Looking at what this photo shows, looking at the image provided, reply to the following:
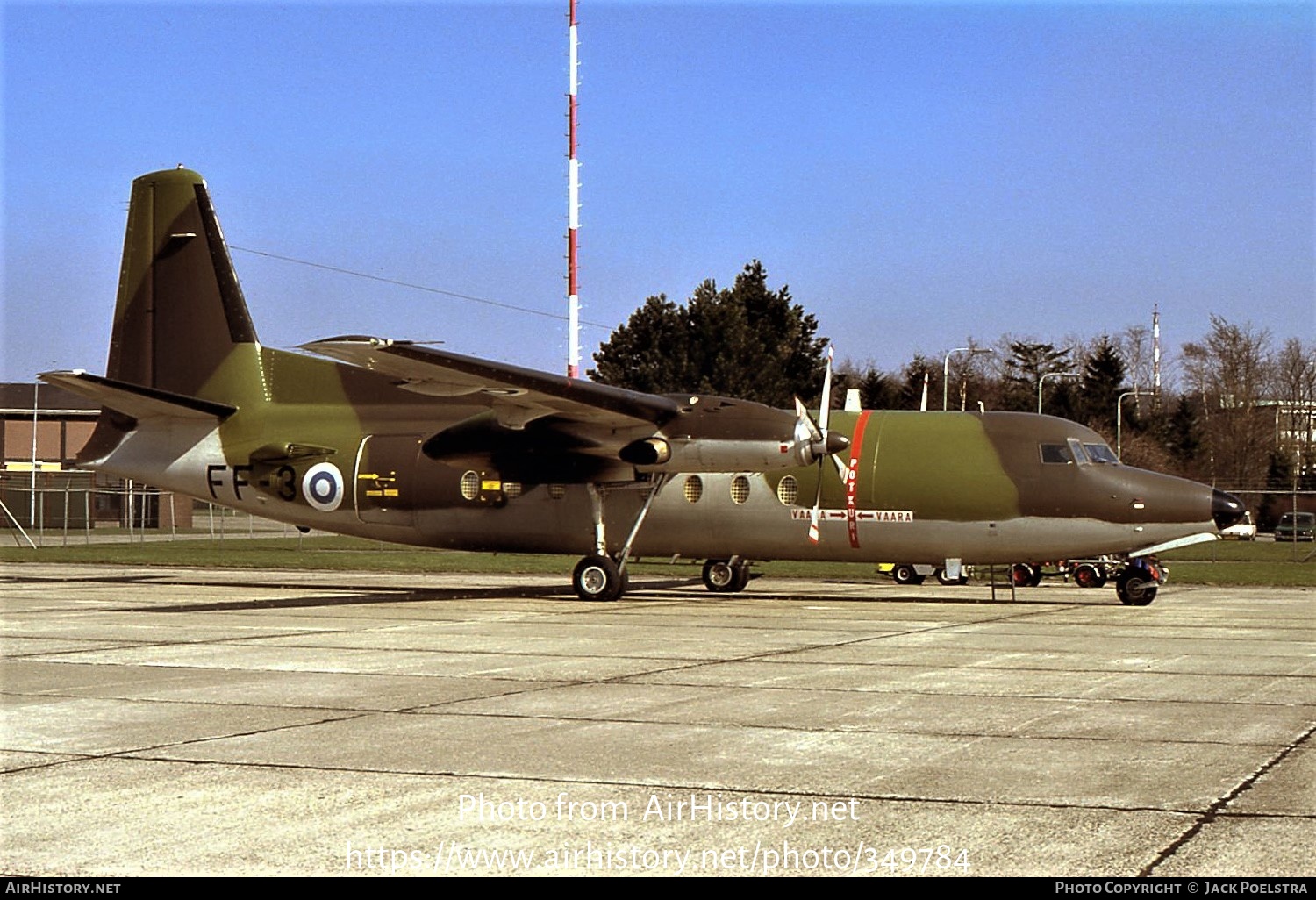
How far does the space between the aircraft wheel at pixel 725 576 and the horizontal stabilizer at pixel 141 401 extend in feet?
32.0

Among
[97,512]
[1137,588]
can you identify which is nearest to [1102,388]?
Answer: [97,512]

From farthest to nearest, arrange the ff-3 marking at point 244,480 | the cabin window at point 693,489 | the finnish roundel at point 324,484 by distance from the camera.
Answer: the ff-3 marking at point 244,480, the finnish roundel at point 324,484, the cabin window at point 693,489

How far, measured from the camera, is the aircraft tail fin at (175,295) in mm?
27562

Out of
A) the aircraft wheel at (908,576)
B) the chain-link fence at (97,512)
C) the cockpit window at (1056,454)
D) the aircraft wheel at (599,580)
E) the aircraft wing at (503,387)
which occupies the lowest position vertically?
the aircraft wheel at (908,576)

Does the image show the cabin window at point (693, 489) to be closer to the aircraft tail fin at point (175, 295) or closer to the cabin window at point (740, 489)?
the cabin window at point (740, 489)

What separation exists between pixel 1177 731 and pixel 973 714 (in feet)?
5.18

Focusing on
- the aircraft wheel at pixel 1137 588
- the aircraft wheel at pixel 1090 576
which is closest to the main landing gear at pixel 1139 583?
the aircraft wheel at pixel 1137 588

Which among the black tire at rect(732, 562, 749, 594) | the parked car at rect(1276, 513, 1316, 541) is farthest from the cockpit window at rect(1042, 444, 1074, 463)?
the parked car at rect(1276, 513, 1316, 541)

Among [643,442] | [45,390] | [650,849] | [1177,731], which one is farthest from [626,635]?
[45,390]

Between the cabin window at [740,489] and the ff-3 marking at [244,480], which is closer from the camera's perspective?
the cabin window at [740,489]

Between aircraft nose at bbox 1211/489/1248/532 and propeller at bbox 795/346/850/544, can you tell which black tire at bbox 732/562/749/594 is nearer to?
propeller at bbox 795/346/850/544

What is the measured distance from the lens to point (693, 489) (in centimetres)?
2492

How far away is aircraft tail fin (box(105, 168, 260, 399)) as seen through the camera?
27562 mm

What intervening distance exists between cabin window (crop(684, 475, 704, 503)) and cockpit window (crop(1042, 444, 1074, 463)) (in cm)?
591
